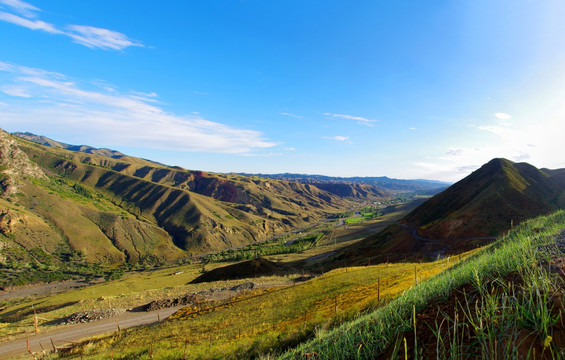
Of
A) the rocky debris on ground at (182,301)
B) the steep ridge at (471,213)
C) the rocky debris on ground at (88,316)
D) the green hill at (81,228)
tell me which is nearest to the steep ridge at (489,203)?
the steep ridge at (471,213)

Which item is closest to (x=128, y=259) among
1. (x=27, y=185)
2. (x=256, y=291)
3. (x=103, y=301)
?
(x=27, y=185)

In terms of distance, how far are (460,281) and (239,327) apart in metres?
17.6

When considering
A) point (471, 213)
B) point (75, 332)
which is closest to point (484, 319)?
point (75, 332)

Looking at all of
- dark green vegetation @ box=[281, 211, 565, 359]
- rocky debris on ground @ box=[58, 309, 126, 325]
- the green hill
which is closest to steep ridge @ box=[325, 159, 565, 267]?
dark green vegetation @ box=[281, 211, 565, 359]

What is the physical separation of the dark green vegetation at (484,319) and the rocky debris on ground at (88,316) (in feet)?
112

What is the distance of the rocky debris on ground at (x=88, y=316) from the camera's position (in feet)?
91.4

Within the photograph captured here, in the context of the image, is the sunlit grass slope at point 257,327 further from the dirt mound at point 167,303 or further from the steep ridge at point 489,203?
the steep ridge at point 489,203

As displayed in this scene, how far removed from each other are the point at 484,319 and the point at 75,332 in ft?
115

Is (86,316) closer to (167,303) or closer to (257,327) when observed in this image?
(167,303)

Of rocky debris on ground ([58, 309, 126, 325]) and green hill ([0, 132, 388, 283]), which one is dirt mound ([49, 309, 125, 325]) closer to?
rocky debris on ground ([58, 309, 126, 325])

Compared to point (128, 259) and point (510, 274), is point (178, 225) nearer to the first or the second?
point (128, 259)

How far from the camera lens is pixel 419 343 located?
387 centimetres

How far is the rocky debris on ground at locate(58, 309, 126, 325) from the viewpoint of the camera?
27.8 meters

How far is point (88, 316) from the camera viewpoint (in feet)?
94.2
